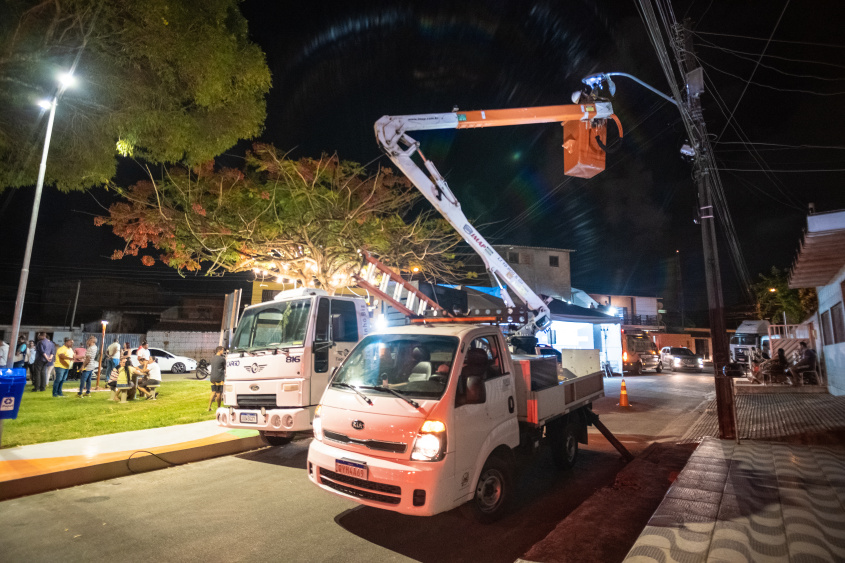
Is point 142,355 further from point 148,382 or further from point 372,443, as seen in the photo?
point 372,443

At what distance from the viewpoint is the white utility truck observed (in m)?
3.94

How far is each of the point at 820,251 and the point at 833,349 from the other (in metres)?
6.33

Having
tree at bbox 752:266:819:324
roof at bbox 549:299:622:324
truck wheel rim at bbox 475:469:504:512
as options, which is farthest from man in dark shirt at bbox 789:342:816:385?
truck wheel rim at bbox 475:469:504:512

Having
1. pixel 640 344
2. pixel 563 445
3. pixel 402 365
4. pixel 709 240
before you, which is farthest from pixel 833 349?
pixel 402 365

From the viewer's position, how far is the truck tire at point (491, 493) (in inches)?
170

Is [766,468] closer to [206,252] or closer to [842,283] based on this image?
[842,283]

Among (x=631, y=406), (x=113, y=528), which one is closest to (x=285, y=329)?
(x=113, y=528)

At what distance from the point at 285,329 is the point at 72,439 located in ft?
14.0

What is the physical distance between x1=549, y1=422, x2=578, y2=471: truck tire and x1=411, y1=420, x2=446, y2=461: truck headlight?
294 cm

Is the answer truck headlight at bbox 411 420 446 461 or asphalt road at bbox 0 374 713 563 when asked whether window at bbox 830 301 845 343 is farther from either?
truck headlight at bbox 411 420 446 461

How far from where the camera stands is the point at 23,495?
5.53m

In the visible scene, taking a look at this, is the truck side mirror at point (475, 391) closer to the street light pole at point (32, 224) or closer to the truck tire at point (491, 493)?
the truck tire at point (491, 493)

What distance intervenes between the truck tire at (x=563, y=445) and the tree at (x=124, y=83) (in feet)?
26.4

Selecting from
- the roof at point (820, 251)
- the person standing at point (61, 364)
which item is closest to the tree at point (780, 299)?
the roof at point (820, 251)
